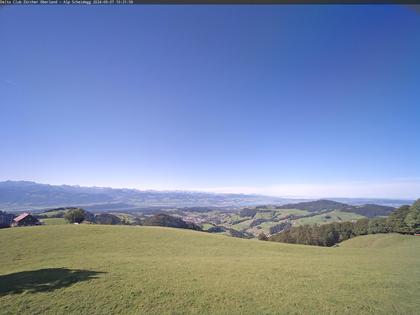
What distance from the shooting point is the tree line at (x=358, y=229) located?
4624cm

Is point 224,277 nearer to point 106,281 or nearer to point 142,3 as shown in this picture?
point 106,281

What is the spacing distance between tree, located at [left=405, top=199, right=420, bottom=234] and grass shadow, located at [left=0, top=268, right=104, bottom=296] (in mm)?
61526

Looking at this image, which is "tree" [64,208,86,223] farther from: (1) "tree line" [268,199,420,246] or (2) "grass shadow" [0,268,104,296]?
(1) "tree line" [268,199,420,246]

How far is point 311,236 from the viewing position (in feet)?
193

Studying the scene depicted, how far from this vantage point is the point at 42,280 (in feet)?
34.9

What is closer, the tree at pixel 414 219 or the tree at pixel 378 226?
the tree at pixel 414 219

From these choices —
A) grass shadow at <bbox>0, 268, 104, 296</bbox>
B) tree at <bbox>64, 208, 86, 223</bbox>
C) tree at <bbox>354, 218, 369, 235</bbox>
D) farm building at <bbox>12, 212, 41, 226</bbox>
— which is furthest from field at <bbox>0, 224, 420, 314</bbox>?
tree at <bbox>354, 218, 369, 235</bbox>

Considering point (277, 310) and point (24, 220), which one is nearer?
point (277, 310)

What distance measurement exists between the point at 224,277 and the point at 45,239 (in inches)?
1005

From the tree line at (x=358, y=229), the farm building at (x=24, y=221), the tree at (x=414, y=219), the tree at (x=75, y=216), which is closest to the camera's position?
the tree at (x=414, y=219)

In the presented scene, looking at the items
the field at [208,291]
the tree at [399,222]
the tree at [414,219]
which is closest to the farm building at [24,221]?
the field at [208,291]

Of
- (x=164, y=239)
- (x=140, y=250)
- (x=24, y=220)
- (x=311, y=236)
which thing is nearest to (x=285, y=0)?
(x=140, y=250)

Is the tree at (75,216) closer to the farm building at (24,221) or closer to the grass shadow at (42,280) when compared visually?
the farm building at (24,221)

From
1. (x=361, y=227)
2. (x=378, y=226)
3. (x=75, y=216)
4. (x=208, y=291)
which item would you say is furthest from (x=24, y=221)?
(x=378, y=226)
